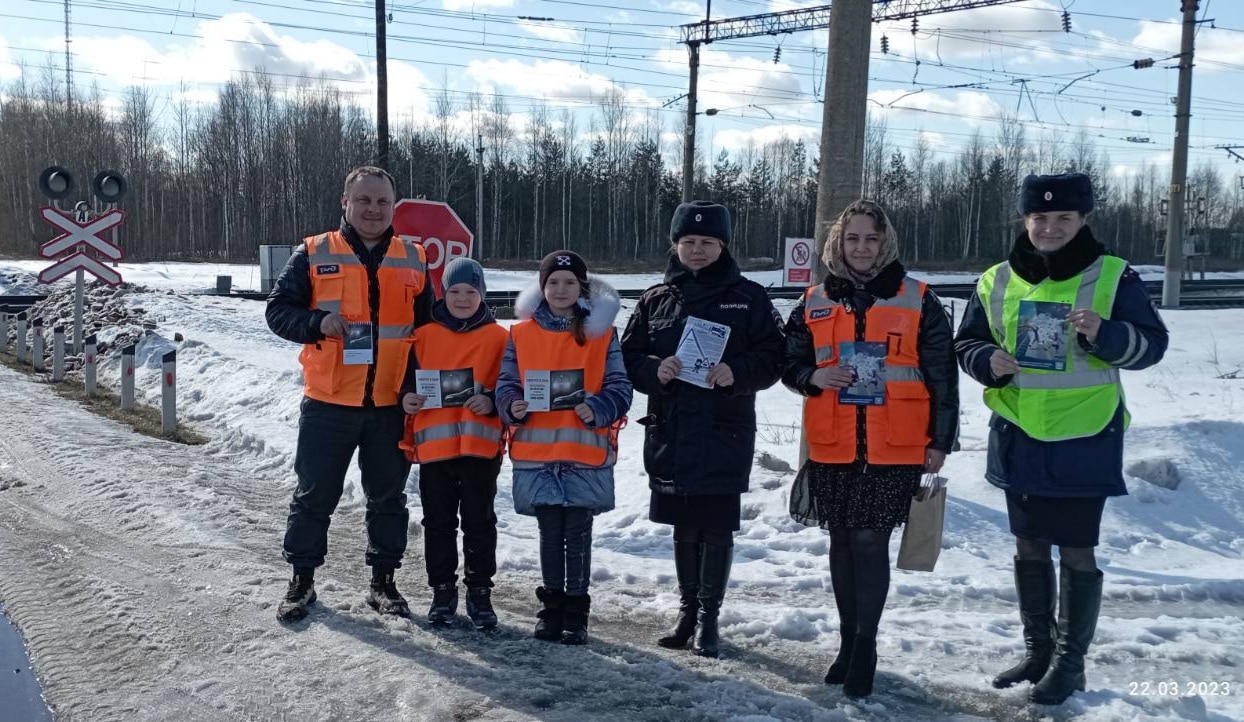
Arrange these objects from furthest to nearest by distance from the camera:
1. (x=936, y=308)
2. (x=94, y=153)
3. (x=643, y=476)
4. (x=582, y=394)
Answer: (x=94, y=153)
(x=643, y=476)
(x=582, y=394)
(x=936, y=308)

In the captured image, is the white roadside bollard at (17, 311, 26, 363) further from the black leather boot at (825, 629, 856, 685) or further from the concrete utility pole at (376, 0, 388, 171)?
the black leather boot at (825, 629, 856, 685)

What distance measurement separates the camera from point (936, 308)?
438 centimetres

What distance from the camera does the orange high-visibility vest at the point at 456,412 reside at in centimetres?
495

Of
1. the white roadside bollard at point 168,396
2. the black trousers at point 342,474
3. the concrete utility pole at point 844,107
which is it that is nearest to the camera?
the black trousers at point 342,474

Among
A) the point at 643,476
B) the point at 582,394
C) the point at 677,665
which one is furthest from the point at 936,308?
the point at 643,476

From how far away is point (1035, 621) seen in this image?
4418mm

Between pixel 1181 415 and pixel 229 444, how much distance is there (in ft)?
28.1

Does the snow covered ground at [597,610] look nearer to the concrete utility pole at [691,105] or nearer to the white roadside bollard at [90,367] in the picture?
the white roadside bollard at [90,367]

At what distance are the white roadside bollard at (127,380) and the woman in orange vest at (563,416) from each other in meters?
8.40

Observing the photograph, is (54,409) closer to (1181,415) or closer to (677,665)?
(677,665)

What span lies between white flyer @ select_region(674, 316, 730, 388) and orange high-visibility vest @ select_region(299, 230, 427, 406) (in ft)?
4.74

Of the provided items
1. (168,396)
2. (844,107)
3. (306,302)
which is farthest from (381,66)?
(306,302)

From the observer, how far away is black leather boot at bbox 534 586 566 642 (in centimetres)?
489

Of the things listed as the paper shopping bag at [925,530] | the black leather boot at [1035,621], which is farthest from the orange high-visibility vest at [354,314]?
the black leather boot at [1035,621]
